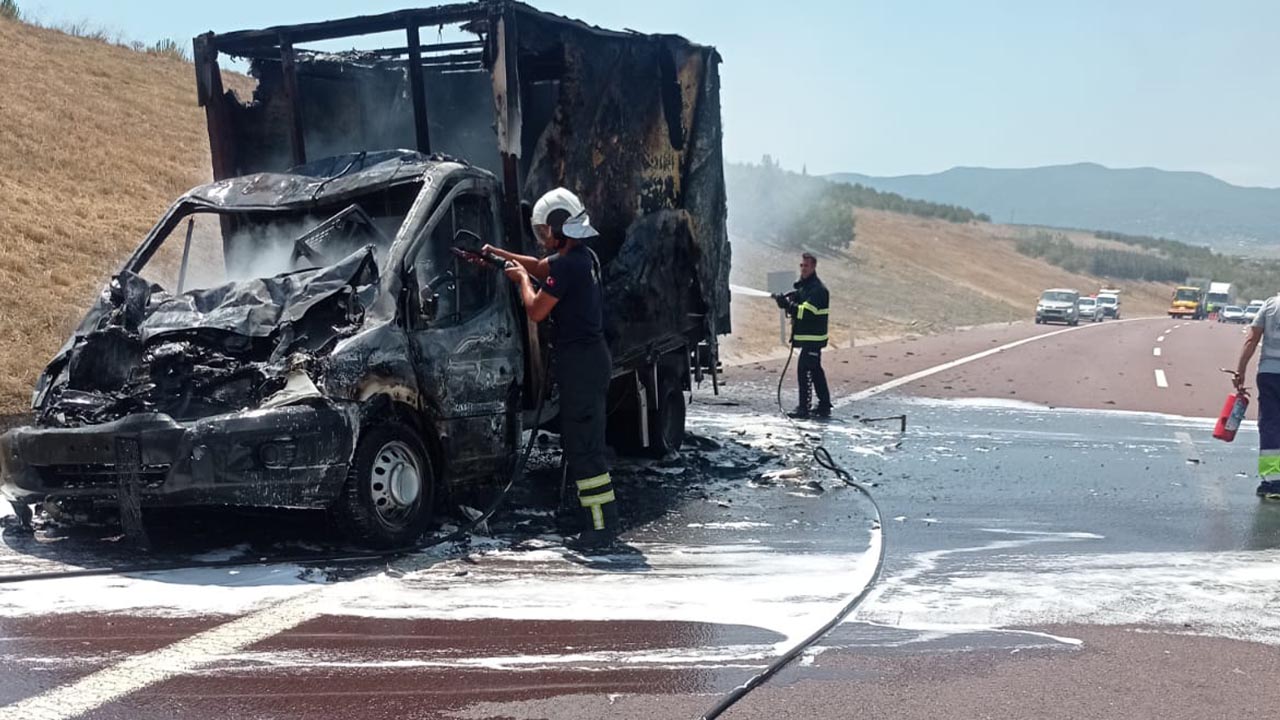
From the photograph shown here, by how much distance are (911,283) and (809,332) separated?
49.5 metres

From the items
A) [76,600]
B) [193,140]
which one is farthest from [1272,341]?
[193,140]

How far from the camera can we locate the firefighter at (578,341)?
6.38 m

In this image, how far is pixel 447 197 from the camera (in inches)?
262

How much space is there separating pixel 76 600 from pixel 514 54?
3.77 metres

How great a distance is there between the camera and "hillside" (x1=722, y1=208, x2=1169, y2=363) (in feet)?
99.7

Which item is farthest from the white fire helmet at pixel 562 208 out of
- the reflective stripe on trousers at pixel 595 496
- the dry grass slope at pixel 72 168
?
the dry grass slope at pixel 72 168

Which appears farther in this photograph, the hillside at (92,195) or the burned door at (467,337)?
the hillside at (92,195)

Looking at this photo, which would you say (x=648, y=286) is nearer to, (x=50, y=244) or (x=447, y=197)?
(x=447, y=197)

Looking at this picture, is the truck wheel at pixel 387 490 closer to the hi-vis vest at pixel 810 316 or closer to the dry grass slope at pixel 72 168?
the dry grass slope at pixel 72 168

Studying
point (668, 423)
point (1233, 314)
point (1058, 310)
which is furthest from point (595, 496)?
point (1233, 314)

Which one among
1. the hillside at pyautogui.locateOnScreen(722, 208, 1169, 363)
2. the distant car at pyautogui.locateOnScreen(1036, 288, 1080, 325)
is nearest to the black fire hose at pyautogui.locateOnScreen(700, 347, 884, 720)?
the hillside at pyautogui.locateOnScreen(722, 208, 1169, 363)

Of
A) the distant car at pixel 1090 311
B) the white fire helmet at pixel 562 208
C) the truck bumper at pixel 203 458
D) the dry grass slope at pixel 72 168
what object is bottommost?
the distant car at pixel 1090 311

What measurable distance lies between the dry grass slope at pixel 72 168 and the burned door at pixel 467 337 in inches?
222

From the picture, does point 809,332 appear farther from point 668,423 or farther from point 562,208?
point 562,208
